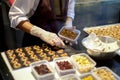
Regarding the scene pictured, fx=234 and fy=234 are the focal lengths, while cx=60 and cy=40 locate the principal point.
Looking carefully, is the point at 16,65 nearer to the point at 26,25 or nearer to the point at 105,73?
the point at 26,25

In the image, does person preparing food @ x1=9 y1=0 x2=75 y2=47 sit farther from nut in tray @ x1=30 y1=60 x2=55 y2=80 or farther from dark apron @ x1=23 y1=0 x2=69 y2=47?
nut in tray @ x1=30 y1=60 x2=55 y2=80

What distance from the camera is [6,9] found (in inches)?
107

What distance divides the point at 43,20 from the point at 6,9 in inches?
41.4

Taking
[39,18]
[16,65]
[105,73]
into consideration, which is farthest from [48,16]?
[105,73]

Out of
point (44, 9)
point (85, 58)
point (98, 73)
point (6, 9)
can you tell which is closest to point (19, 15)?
point (44, 9)

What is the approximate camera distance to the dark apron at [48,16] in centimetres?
176

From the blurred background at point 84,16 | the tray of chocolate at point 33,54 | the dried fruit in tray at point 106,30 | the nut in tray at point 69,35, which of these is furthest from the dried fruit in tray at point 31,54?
the blurred background at point 84,16

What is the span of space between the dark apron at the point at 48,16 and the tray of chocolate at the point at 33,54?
16 centimetres

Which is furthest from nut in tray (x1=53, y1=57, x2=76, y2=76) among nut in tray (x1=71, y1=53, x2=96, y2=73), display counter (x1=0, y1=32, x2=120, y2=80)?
display counter (x1=0, y1=32, x2=120, y2=80)

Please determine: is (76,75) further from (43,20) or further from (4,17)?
(4,17)

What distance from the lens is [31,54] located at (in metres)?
1.54

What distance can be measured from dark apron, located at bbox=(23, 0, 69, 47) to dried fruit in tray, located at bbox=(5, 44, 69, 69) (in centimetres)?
16

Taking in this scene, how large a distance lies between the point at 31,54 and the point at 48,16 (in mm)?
387

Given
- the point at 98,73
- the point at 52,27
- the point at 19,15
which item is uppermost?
the point at 19,15
